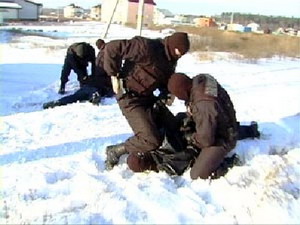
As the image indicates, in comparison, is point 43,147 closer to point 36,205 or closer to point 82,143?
point 82,143

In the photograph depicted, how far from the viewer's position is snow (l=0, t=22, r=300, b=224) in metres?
3.60

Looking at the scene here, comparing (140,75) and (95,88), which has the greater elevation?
(140,75)

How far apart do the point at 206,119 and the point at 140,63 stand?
0.94 m

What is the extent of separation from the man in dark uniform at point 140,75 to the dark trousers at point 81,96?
3.56m

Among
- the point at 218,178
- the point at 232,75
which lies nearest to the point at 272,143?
the point at 218,178

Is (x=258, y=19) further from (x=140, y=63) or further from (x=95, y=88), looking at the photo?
(x=140, y=63)

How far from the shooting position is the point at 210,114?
4.43 meters

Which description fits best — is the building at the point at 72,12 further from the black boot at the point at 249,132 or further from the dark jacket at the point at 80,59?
the black boot at the point at 249,132

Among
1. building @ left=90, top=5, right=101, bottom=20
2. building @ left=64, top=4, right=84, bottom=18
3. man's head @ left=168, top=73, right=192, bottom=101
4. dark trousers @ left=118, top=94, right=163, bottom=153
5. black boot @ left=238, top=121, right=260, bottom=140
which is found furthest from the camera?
building @ left=64, top=4, right=84, bottom=18

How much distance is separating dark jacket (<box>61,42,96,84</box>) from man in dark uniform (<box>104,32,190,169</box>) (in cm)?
440

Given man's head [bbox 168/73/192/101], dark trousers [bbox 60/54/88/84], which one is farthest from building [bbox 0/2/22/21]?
man's head [bbox 168/73/192/101]

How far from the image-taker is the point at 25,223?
3.35 m

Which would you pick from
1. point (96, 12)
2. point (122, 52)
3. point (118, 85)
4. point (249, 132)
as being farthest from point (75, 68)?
point (96, 12)

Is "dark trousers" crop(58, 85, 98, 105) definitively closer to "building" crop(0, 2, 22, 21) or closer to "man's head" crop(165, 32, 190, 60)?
"man's head" crop(165, 32, 190, 60)
